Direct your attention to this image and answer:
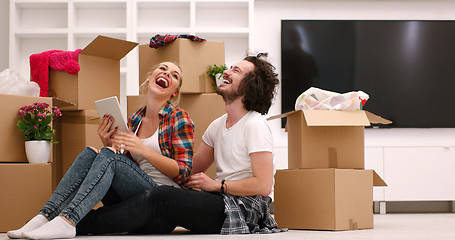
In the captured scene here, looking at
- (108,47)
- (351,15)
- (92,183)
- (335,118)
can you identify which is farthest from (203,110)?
(351,15)

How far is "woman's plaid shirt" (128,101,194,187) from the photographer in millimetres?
2150

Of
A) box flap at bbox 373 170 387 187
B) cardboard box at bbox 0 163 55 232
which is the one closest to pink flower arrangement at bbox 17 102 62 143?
cardboard box at bbox 0 163 55 232

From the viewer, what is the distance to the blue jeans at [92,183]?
6.27ft

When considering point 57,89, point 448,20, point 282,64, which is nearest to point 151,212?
point 57,89

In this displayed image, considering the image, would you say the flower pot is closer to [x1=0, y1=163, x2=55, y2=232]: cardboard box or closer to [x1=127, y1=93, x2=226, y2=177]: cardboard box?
[x1=0, y1=163, x2=55, y2=232]: cardboard box

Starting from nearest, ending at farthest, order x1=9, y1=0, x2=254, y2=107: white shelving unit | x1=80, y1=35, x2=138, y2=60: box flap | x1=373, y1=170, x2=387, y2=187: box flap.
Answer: x1=373, y1=170, x2=387, y2=187: box flap → x1=80, y1=35, x2=138, y2=60: box flap → x1=9, y1=0, x2=254, y2=107: white shelving unit

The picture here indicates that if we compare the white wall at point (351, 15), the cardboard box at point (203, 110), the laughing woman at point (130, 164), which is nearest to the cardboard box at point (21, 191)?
the laughing woman at point (130, 164)

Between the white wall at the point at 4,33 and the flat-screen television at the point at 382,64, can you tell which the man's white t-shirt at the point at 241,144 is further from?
the white wall at the point at 4,33

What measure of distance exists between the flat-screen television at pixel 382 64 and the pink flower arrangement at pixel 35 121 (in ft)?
7.23

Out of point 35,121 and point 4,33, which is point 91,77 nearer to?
point 35,121

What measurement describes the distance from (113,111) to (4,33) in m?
2.56

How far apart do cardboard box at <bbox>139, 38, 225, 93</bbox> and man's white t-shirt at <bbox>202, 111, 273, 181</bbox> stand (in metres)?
0.59

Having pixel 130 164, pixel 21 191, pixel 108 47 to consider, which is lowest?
pixel 21 191

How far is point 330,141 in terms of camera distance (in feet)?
8.43
